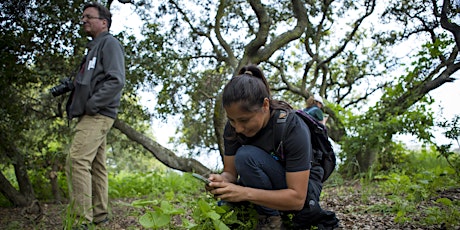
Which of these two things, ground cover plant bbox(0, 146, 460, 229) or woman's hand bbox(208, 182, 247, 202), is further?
woman's hand bbox(208, 182, 247, 202)

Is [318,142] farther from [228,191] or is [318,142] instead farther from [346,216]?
[346,216]

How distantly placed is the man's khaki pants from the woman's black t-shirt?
1.27m

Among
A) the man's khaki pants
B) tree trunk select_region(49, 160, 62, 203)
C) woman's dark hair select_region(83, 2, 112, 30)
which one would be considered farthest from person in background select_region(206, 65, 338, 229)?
tree trunk select_region(49, 160, 62, 203)

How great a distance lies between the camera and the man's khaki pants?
2.85 meters

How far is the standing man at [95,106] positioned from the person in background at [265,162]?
1211 millimetres

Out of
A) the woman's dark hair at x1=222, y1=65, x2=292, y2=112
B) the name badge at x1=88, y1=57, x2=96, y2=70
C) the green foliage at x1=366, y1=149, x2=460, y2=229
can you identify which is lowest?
the green foliage at x1=366, y1=149, x2=460, y2=229

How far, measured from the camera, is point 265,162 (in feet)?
6.81

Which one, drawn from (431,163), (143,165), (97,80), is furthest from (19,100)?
(143,165)

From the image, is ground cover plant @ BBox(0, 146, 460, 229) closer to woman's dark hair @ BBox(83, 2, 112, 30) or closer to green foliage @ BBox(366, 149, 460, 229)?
green foliage @ BBox(366, 149, 460, 229)

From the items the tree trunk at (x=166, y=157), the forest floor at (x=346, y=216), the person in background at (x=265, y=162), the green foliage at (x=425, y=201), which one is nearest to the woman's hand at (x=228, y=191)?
the person in background at (x=265, y=162)

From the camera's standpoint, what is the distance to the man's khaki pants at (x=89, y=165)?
285 cm

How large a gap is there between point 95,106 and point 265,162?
5.08 feet

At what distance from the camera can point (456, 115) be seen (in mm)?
3908

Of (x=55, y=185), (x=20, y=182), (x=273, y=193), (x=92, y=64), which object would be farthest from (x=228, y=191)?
(x=55, y=185)
